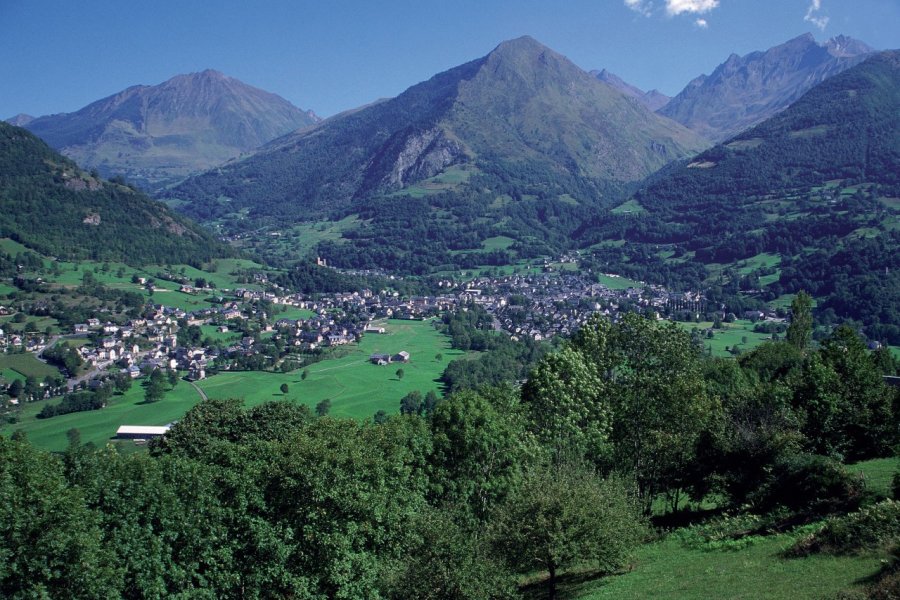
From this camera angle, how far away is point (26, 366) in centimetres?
7175

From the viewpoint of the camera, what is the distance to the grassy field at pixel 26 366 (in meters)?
70.1

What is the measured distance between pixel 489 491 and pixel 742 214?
6900 inches

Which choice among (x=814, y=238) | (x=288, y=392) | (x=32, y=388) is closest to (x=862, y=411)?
(x=288, y=392)

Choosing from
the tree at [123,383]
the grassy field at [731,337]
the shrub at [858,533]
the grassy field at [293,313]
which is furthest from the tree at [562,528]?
the grassy field at [293,313]

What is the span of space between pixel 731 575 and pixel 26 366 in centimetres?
7498

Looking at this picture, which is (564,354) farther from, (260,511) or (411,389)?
(411,389)

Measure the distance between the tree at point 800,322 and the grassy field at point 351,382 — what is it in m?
33.3

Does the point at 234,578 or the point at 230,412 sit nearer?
the point at 234,578

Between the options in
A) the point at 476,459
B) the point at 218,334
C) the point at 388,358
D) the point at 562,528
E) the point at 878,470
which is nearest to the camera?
the point at 562,528

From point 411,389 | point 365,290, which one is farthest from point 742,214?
point 411,389

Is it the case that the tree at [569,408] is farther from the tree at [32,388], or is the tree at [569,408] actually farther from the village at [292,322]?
the tree at [32,388]

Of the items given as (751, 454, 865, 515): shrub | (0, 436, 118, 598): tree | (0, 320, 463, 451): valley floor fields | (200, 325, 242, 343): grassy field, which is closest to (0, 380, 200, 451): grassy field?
(0, 320, 463, 451): valley floor fields

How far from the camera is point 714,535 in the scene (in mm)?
21047

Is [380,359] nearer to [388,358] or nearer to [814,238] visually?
[388,358]
